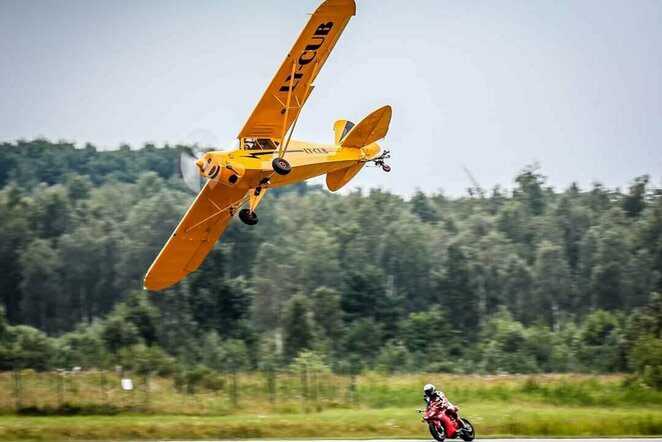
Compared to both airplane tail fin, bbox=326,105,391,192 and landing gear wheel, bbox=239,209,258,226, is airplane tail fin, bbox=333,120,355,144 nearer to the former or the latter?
airplane tail fin, bbox=326,105,391,192

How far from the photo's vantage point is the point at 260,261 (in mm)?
84750

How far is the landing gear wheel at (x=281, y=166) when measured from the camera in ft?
94.5

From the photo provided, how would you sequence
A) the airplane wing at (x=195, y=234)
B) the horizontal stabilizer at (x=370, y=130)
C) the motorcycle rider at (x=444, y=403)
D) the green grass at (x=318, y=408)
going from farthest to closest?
the horizontal stabilizer at (x=370, y=130) → the airplane wing at (x=195, y=234) → the green grass at (x=318, y=408) → the motorcycle rider at (x=444, y=403)

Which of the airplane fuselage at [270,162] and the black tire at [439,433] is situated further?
the airplane fuselage at [270,162]

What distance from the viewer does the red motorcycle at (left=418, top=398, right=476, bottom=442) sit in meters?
26.3

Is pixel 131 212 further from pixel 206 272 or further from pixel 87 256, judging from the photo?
pixel 206 272

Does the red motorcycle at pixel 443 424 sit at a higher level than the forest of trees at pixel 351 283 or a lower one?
lower

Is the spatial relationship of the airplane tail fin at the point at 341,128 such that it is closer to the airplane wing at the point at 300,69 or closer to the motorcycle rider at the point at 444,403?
the airplane wing at the point at 300,69

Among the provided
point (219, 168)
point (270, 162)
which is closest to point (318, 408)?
point (270, 162)

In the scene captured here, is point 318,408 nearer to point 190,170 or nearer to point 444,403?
point 444,403

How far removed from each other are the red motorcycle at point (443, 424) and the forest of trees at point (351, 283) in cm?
1730

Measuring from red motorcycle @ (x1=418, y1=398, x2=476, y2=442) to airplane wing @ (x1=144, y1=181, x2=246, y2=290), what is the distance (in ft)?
30.8

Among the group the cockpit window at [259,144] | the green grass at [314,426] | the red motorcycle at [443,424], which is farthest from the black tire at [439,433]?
Result: the cockpit window at [259,144]

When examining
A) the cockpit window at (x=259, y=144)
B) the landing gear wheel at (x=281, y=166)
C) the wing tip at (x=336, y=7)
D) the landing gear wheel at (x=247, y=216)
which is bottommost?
the landing gear wheel at (x=247, y=216)
